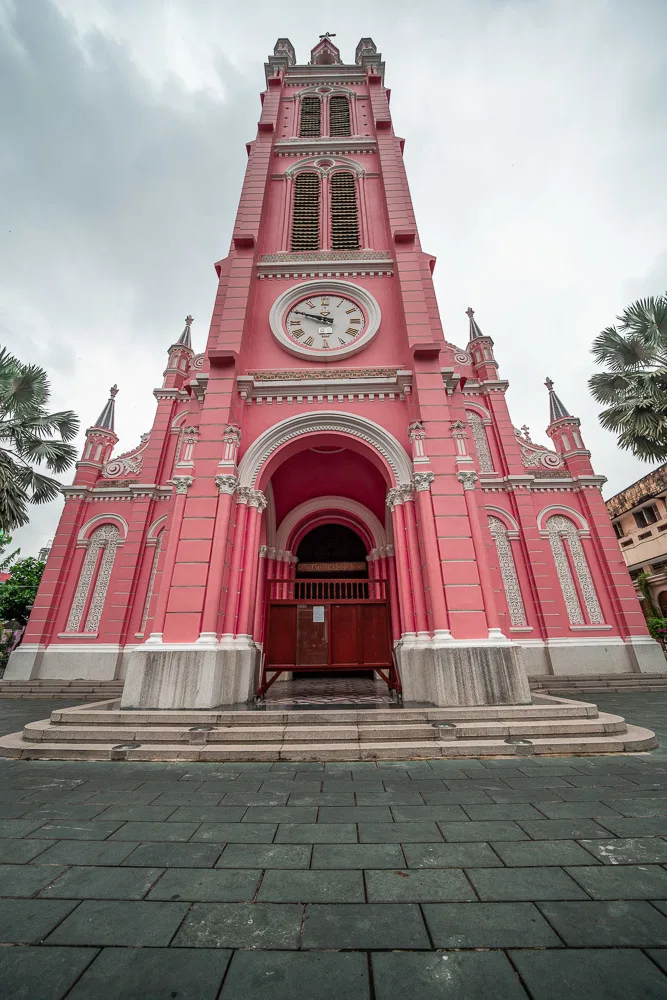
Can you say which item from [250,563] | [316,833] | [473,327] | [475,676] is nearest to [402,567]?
[475,676]

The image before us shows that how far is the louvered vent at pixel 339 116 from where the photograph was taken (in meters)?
15.3

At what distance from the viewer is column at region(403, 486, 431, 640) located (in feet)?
24.5

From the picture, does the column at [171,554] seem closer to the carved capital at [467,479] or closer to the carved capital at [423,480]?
the carved capital at [423,480]

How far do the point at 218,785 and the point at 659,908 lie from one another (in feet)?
10.6

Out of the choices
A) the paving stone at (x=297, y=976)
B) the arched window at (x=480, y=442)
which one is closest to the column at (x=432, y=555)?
the paving stone at (x=297, y=976)

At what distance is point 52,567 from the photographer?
13.6 metres

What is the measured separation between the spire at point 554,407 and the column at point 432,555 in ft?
38.1

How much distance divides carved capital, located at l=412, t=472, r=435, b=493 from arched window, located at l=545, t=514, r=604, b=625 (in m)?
9.22

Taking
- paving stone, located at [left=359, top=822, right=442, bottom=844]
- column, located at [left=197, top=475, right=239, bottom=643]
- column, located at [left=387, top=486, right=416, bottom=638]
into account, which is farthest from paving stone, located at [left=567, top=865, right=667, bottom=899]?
column, located at [left=197, top=475, right=239, bottom=643]

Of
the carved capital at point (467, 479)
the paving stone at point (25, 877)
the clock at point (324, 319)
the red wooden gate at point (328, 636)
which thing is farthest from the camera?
the clock at point (324, 319)

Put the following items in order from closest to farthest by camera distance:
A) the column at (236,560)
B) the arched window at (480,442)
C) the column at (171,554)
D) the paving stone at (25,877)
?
the paving stone at (25,877) < the column at (171,554) < the column at (236,560) < the arched window at (480,442)

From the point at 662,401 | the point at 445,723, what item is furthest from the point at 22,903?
the point at 662,401

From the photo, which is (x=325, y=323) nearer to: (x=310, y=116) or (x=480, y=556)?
(x=480, y=556)

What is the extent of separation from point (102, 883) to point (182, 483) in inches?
255
